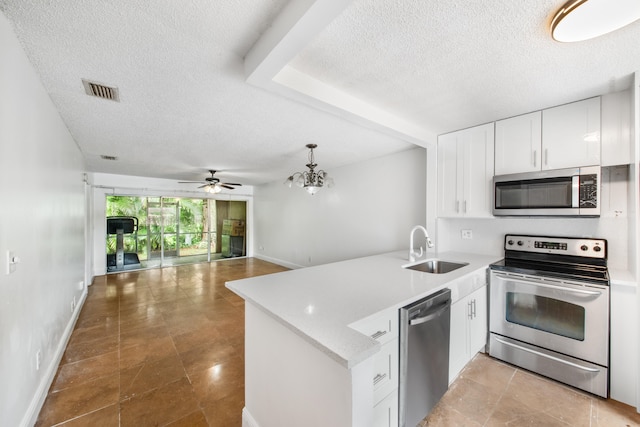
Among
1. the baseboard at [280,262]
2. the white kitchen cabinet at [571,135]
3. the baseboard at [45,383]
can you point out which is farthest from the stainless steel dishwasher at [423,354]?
the baseboard at [280,262]

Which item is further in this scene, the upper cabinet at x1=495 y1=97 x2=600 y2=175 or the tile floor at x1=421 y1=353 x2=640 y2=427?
the upper cabinet at x1=495 y1=97 x2=600 y2=175

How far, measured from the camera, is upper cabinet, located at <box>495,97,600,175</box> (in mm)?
2141

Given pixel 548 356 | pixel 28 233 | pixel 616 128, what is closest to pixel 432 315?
pixel 548 356

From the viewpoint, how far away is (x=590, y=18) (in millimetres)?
1230

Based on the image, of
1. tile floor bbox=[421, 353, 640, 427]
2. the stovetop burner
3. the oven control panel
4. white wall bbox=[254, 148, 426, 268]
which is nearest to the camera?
tile floor bbox=[421, 353, 640, 427]

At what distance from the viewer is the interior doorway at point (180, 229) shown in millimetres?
6652

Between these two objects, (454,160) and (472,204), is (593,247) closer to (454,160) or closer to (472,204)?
(472,204)

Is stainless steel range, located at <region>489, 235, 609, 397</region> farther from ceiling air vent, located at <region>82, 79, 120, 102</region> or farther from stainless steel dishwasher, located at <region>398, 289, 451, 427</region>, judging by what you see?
ceiling air vent, located at <region>82, 79, 120, 102</region>

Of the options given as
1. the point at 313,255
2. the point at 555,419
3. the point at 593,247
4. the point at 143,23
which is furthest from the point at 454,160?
the point at 313,255

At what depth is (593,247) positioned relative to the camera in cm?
226

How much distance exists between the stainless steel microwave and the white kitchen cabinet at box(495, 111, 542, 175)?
0.11 metres

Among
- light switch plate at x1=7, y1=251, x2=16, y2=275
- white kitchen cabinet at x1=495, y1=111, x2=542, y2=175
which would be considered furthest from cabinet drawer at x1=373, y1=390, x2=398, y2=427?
white kitchen cabinet at x1=495, y1=111, x2=542, y2=175

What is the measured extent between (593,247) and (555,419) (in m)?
1.49

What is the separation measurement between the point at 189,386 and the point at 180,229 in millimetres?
6019
